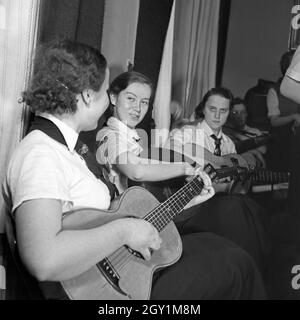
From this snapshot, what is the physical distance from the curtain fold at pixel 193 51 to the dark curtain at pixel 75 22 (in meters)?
0.27

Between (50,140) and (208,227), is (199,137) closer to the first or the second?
(208,227)

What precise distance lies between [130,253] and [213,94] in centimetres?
63

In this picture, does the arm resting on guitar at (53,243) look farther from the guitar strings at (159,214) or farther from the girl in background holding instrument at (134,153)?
the girl in background holding instrument at (134,153)

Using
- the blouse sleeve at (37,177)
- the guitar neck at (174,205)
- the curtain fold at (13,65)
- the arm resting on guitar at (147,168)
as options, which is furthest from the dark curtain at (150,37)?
the blouse sleeve at (37,177)

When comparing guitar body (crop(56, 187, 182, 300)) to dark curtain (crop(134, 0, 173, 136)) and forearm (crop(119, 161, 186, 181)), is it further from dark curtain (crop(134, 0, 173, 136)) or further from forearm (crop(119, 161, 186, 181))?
dark curtain (crop(134, 0, 173, 136))

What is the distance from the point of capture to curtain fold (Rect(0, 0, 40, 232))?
1451 mm

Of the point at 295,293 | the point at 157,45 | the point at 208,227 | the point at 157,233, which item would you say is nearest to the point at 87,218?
the point at 157,233

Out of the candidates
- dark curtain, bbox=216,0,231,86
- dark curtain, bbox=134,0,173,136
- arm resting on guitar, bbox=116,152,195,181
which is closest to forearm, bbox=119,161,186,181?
arm resting on guitar, bbox=116,152,195,181

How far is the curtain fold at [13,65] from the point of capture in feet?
4.76

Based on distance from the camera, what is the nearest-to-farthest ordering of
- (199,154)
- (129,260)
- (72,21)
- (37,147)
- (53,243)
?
(53,243), (37,147), (129,260), (72,21), (199,154)

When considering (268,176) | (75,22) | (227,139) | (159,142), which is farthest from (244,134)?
(75,22)

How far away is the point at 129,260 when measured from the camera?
1.37m

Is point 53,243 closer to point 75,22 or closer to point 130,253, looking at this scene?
point 130,253

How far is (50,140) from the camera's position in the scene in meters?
1.22
